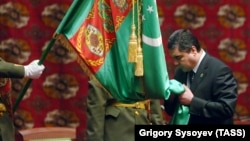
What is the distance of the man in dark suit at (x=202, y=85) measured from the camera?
475 cm

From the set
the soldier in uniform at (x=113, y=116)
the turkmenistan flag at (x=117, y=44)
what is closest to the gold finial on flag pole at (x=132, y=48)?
the turkmenistan flag at (x=117, y=44)

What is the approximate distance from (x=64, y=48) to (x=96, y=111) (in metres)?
1.43

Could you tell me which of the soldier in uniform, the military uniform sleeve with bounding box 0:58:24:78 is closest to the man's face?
the soldier in uniform

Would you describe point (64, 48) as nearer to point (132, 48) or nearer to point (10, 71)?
point (10, 71)

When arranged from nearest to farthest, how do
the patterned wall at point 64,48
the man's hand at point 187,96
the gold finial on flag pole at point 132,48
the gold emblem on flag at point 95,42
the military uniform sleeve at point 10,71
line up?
the gold finial on flag pole at point 132,48 → the gold emblem on flag at point 95,42 → the military uniform sleeve at point 10,71 → the man's hand at point 187,96 → the patterned wall at point 64,48

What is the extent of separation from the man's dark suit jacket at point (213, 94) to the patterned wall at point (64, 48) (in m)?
1.40

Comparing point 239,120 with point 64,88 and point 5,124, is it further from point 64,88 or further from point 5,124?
point 5,124

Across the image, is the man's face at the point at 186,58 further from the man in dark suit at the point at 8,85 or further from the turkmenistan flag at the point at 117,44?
the man in dark suit at the point at 8,85

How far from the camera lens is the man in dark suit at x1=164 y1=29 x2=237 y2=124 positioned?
475 cm

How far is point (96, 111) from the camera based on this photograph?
4898 mm

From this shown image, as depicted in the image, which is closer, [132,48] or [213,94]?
[132,48]

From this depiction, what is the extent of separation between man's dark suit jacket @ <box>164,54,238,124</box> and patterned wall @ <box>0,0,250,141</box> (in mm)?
1396

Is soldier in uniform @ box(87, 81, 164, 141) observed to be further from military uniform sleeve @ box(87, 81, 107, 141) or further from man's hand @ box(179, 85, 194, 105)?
man's hand @ box(179, 85, 194, 105)

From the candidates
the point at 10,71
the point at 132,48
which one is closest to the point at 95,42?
the point at 132,48
